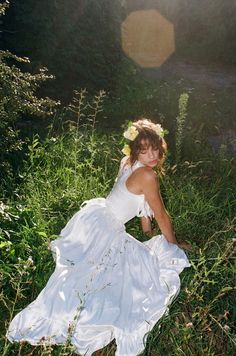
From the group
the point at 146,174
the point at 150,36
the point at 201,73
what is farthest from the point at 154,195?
the point at 150,36

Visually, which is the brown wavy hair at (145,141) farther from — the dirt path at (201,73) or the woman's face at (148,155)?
the dirt path at (201,73)

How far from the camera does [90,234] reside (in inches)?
143

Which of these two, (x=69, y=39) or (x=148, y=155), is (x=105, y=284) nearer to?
(x=148, y=155)

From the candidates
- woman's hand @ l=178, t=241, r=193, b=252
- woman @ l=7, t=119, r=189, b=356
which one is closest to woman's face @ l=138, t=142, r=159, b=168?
woman @ l=7, t=119, r=189, b=356

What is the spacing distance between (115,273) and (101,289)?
239mm

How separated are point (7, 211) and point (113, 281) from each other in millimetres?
1135

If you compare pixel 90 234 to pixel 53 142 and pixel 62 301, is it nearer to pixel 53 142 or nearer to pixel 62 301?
pixel 62 301

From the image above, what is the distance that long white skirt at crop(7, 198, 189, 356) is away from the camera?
9.86ft

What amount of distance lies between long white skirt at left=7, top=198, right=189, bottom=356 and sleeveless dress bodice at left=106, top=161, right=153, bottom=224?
7 centimetres

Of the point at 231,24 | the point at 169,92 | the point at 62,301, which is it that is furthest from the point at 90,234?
the point at 231,24

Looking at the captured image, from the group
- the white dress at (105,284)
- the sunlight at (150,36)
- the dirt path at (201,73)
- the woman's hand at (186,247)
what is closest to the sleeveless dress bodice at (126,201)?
the white dress at (105,284)

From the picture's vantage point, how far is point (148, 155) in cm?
356

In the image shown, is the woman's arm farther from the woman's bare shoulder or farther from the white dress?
the white dress

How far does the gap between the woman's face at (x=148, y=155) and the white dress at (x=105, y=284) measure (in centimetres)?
10
